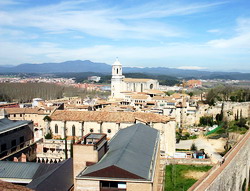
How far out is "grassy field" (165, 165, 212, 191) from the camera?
19.8 metres

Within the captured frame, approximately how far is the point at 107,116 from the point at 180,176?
12.2 metres

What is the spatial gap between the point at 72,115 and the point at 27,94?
6734cm

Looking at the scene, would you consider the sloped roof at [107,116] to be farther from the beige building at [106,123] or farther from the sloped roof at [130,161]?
the sloped roof at [130,161]

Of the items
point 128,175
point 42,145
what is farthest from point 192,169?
point 42,145

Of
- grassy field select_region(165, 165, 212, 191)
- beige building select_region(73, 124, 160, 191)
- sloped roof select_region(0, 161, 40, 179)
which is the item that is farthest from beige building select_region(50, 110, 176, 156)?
beige building select_region(73, 124, 160, 191)

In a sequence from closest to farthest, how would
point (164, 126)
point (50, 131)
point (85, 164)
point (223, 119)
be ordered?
1. point (85, 164)
2. point (164, 126)
3. point (50, 131)
4. point (223, 119)

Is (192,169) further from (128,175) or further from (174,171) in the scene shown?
(128,175)

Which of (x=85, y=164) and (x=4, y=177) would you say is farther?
(x=4, y=177)

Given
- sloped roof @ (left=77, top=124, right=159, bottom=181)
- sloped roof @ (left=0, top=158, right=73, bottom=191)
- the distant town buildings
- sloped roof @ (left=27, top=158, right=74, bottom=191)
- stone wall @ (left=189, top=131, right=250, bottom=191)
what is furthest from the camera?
the distant town buildings

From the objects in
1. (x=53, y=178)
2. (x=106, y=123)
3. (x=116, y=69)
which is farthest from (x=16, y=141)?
(x=116, y=69)

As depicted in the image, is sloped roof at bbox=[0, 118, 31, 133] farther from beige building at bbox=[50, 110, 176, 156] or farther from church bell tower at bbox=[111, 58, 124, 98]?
church bell tower at bbox=[111, 58, 124, 98]

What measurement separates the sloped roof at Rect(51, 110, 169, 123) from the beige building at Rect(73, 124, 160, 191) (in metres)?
12.3

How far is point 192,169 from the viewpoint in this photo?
23.8 metres

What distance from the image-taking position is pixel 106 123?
3030 centimetres
